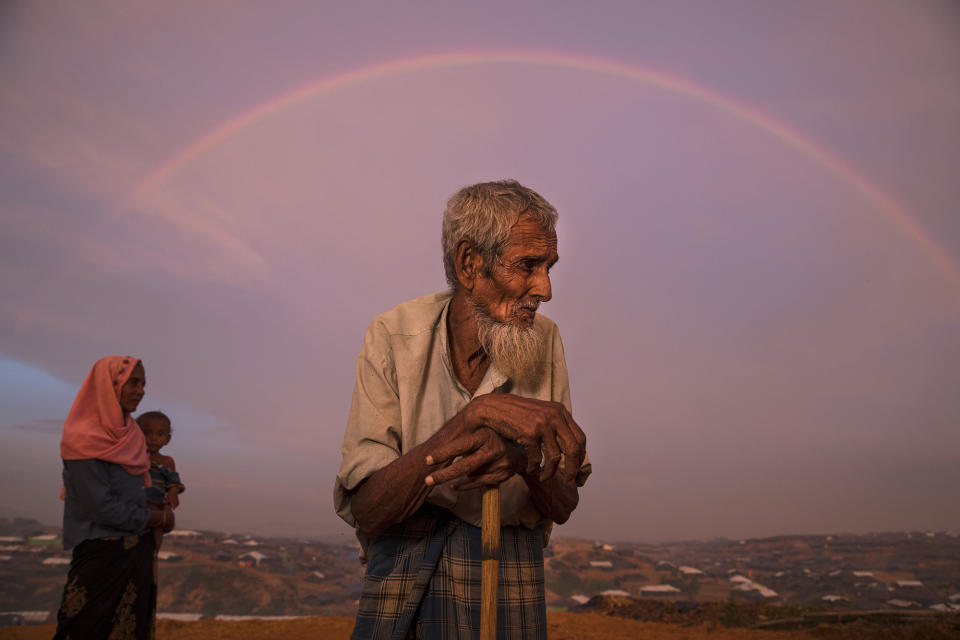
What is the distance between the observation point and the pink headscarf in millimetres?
4473

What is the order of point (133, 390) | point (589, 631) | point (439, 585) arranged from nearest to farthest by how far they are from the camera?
point (439, 585) < point (133, 390) < point (589, 631)

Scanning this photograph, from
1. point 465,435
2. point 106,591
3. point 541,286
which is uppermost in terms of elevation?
point 541,286

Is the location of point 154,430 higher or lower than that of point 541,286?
lower

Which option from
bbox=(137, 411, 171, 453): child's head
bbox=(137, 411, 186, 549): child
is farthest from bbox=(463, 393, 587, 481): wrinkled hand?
bbox=(137, 411, 171, 453): child's head

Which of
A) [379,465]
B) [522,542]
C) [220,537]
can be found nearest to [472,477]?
[379,465]

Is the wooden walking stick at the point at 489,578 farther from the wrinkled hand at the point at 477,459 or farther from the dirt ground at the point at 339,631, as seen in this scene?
the dirt ground at the point at 339,631

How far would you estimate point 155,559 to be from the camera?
16.6 ft

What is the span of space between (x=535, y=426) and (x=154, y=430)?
214 inches

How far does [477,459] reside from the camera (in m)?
1.56

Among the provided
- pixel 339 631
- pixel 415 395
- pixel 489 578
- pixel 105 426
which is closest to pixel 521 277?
pixel 415 395

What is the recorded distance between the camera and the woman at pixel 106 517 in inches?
171

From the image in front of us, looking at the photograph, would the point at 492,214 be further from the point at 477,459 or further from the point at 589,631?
the point at 589,631

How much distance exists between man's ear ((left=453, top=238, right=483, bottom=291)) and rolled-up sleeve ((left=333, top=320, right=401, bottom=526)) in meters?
0.31

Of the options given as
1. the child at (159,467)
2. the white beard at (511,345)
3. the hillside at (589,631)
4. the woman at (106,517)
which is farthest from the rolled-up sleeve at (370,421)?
the hillside at (589,631)
